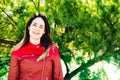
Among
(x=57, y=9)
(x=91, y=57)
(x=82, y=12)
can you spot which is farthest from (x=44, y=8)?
(x=91, y=57)

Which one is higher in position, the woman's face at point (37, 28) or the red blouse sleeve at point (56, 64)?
the woman's face at point (37, 28)

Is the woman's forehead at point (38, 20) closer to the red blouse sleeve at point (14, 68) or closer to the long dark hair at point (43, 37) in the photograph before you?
the long dark hair at point (43, 37)

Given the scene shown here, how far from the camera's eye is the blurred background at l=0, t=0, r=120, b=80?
6739 mm

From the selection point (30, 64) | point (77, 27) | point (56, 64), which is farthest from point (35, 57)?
point (77, 27)

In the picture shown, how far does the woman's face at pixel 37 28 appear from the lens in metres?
2.35

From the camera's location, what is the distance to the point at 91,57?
826 centimetres

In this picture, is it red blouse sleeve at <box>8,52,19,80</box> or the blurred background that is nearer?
red blouse sleeve at <box>8,52,19,80</box>

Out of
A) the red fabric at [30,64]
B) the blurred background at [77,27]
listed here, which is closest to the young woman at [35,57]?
the red fabric at [30,64]

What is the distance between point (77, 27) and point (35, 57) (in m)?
4.82

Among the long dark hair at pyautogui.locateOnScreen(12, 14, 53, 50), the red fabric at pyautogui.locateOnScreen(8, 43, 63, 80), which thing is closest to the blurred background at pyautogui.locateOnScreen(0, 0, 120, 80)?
the long dark hair at pyautogui.locateOnScreen(12, 14, 53, 50)

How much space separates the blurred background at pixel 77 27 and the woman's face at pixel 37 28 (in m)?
4.28

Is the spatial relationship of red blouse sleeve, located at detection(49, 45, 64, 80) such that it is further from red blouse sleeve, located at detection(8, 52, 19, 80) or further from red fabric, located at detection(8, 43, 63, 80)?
red blouse sleeve, located at detection(8, 52, 19, 80)

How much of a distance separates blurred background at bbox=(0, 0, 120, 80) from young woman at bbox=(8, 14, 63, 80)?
429 cm

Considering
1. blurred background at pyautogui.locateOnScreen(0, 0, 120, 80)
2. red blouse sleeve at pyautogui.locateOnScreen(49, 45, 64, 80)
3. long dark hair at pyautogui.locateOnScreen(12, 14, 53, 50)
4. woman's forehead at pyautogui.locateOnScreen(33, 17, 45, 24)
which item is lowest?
blurred background at pyautogui.locateOnScreen(0, 0, 120, 80)
